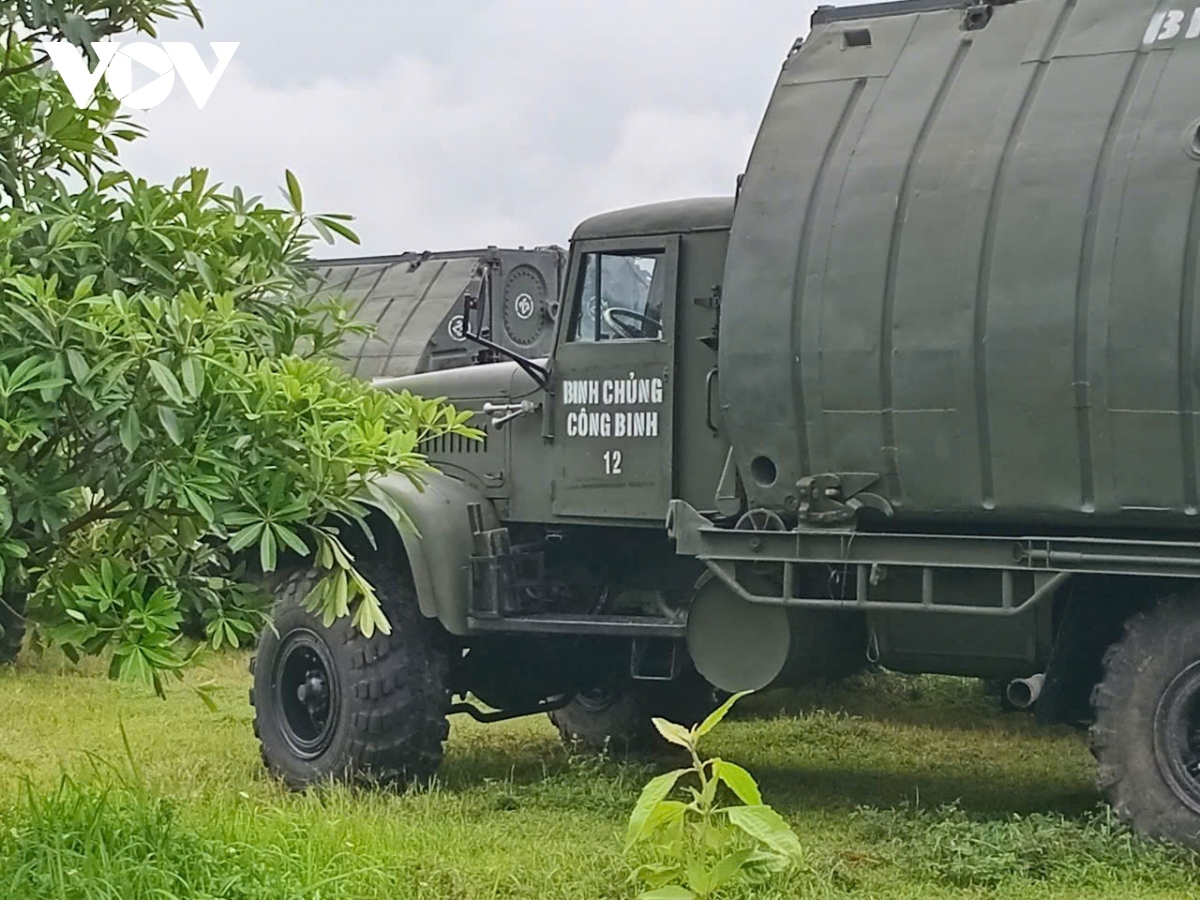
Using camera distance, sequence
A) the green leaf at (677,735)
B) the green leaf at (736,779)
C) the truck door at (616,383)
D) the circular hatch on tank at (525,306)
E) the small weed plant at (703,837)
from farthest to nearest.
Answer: the circular hatch on tank at (525,306)
the truck door at (616,383)
the green leaf at (677,735)
the small weed plant at (703,837)
the green leaf at (736,779)

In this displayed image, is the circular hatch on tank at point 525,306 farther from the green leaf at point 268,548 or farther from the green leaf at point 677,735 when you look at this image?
the green leaf at point 268,548

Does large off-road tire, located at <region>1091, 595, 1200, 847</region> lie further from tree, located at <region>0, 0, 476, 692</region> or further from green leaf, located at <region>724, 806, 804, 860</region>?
tree, located at <region>0, 0, 476, 692</region>

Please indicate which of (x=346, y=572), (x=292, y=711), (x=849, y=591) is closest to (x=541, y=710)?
(x=292, y=711)

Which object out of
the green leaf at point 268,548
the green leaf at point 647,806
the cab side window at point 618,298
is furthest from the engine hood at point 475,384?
the green leaf at point 268,548

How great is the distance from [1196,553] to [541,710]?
3.54 m

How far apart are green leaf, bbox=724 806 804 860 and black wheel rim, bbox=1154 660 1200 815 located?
162 centimetres

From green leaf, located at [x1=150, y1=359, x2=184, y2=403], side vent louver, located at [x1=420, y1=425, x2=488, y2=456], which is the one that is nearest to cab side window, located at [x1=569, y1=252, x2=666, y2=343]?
side vent louver, located at [x1=420, y1=425, x2=488, y2=456]

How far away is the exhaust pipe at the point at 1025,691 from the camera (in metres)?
6.86

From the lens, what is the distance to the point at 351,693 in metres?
7.95

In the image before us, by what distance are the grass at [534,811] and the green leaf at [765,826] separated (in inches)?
10.7

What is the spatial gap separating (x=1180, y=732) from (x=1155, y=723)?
0.28 ft

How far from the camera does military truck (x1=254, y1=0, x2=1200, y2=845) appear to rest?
6.38 meters

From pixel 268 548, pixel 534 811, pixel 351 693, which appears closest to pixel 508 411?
pixel 351 693

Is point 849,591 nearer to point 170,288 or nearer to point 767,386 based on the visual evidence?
point 767,386
